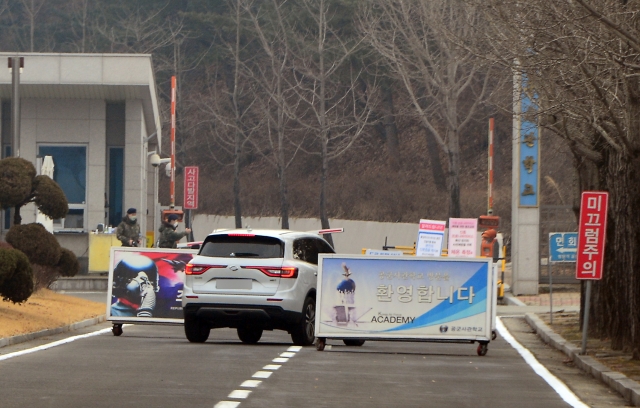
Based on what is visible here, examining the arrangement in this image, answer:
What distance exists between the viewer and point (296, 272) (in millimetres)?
16797

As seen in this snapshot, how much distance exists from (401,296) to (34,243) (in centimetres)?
941

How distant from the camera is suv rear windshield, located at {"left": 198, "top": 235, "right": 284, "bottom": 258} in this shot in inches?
666

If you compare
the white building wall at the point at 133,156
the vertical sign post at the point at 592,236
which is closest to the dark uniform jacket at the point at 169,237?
the white building wall at the point at 133,156

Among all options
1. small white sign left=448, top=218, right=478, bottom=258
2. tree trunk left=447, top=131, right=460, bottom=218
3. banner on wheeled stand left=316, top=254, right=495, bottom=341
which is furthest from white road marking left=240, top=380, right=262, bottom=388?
tree trunk left=447, top=131, right=460, bottom=218

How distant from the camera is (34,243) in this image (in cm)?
2319

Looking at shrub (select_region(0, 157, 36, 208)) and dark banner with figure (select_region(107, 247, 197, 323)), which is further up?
shrub (select_region(0, 157, 36, 208))

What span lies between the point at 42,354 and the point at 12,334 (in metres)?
2.09

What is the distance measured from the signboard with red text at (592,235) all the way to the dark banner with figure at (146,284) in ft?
20.6

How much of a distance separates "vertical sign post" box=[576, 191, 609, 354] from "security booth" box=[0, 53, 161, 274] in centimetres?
2344

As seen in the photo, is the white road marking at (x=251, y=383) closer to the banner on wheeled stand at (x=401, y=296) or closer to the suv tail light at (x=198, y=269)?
the banner on wheeled stand at (x=401, y=296)

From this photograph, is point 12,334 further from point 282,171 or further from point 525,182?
point 282,171

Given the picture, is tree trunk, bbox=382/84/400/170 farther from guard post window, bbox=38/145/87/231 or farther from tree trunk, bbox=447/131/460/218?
guard post window, bbox=38/145/87/231

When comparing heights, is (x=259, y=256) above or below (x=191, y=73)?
below

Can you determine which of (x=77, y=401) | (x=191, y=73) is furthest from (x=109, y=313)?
(x=191, y=73)
